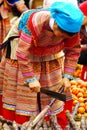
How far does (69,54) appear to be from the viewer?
3998 millimetres

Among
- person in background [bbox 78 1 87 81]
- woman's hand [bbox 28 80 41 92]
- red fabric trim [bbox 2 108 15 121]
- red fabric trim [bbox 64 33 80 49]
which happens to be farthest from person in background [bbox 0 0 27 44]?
woman's hand [bbox 28 80 41 92]

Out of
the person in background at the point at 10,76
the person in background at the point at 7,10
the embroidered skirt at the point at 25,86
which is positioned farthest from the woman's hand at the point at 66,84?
the person in background at the point at 7,10

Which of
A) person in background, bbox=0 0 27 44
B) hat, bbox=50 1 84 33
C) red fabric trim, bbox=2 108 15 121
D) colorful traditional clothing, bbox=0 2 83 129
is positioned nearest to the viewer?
hat, bbox=50 1 84 33

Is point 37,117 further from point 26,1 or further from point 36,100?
point 26,1

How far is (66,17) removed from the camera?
3293 millimetres

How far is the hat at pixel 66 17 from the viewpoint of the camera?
3.29 meters

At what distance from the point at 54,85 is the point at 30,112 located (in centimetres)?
36

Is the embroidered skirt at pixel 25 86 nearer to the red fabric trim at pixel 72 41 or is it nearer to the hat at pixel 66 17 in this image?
the red fabric trim at pixel 72 41

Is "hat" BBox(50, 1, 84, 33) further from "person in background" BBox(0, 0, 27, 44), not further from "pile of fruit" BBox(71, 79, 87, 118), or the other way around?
"person in background" BBox(0, 0, 27, 44)

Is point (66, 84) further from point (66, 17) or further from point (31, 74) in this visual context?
point (66, 17)

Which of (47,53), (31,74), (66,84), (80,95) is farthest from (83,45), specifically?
(31,74)

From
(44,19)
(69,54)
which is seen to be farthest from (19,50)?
(69,54)

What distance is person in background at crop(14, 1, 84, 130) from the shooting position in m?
3.34

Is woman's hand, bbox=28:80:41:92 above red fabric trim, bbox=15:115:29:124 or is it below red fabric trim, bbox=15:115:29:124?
above
